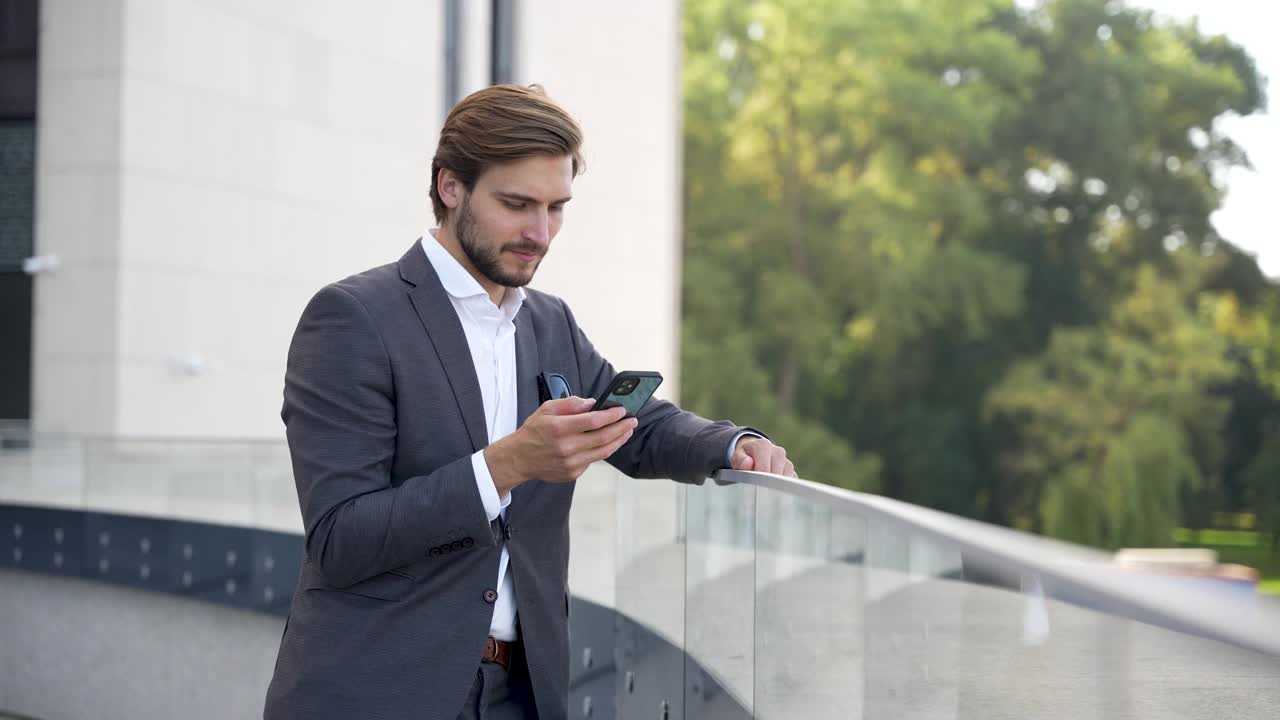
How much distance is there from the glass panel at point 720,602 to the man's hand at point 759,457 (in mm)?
51

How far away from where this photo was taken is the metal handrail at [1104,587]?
116 cm

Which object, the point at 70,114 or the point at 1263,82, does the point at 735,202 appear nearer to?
the point at 1263,82

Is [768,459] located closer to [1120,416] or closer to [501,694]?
[501,694]

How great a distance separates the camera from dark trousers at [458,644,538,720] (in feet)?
8.09

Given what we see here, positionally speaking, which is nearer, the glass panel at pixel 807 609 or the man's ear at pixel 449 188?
the glass panel at pixel 807 609

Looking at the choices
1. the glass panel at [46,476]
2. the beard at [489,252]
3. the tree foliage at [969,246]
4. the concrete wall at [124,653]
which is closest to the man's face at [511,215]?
the beard at [489,252]

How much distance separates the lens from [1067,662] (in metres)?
1.53

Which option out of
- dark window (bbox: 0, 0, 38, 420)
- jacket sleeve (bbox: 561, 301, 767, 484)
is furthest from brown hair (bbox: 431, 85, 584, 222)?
dark window (bbox: 0, 0, 38, 420)

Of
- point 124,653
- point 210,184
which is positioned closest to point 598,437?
point 124,653

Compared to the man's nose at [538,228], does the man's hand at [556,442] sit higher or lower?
lower

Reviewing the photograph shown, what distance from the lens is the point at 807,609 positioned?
7.91 feet

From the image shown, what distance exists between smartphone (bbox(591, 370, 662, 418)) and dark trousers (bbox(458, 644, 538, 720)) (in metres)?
0.52

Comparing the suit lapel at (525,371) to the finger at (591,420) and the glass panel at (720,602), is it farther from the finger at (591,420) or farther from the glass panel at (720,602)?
the glass panel at (720,602)

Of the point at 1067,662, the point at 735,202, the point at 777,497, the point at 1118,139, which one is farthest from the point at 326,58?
the point at 1118,139
